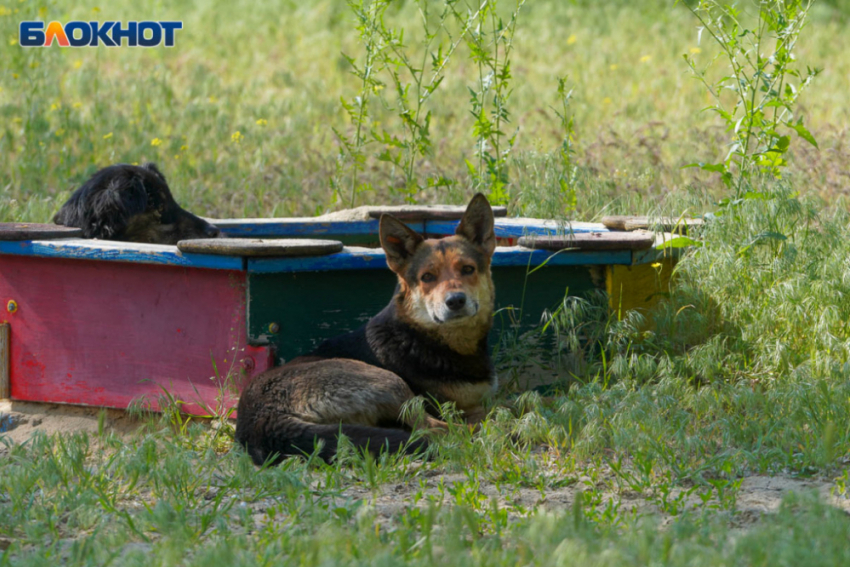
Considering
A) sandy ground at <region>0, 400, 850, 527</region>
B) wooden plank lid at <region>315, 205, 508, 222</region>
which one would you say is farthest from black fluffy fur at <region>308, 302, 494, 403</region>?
wooden plank lid at <region>315, 205, 508, 222</region>

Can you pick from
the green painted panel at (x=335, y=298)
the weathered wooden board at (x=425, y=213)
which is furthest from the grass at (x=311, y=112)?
the green painted panel at (x=335, y=298)

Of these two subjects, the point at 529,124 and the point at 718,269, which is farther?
the point at 529,124

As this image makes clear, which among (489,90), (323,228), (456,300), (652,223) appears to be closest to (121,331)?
(323,228)

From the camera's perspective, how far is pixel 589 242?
15.1ft

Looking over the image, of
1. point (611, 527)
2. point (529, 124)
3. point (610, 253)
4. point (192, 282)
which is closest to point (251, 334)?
point (192, 282)

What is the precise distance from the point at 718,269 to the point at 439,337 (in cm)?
147

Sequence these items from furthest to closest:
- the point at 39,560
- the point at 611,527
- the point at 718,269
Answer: the point at 718,269, the point at 611,527, the point at 39,560

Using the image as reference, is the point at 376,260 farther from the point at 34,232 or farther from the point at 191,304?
the point at 34,232

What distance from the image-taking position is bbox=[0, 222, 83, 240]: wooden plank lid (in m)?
4.63

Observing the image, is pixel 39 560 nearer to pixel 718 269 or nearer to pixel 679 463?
pixel 679 463

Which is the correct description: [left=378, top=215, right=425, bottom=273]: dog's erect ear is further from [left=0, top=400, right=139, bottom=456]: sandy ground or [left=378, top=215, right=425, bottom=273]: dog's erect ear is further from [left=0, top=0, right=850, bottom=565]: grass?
[left=0, top=400, right=139, bottom=456]: sandy ground

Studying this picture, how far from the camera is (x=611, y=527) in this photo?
2.74 m

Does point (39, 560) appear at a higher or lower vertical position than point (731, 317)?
lower

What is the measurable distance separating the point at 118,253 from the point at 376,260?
1.26 meters
